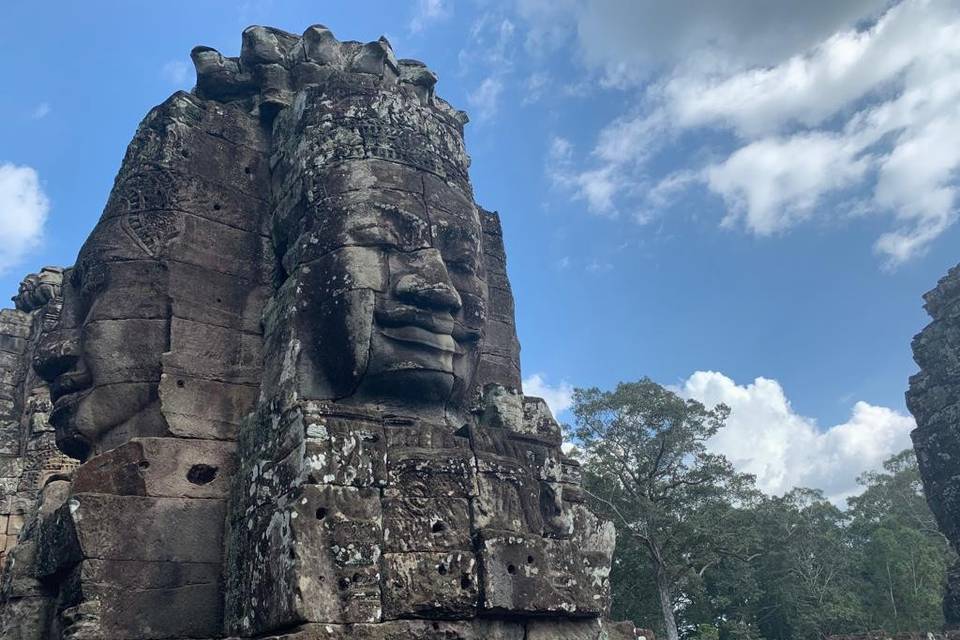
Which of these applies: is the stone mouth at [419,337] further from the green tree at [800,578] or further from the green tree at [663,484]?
the green tree at [800,578]

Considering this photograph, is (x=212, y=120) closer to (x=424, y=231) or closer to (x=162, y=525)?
(x=424, y=231)

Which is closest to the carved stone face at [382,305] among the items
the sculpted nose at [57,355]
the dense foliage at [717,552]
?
the sculpted nose at [57,355]

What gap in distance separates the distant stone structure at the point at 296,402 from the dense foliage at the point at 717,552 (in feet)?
66.4

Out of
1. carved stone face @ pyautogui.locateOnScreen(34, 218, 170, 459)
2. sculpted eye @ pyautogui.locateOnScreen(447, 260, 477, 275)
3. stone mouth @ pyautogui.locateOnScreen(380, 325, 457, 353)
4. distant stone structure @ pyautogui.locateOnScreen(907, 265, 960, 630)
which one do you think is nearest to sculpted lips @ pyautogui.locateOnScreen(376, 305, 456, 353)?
stone mouth @ pyautogui.locateOnScreen(380, 325, 457, 353)

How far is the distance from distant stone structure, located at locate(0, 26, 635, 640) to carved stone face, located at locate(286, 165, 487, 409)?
0.07 feet

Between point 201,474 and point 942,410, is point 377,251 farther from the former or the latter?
point 942,410

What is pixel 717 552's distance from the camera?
88.7ft

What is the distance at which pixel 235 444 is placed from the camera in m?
6.05

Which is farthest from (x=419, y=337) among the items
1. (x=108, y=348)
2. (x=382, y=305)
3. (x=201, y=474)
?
(x=108, y=348)

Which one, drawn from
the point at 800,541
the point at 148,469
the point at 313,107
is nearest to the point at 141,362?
the point at 148,469

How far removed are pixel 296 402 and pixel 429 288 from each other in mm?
1326

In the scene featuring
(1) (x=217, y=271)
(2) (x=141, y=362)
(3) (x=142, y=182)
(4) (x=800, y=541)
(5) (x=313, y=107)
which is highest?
(5) (x=313, y=107)

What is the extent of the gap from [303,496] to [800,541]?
111 feet

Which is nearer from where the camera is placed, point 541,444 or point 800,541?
point 541,444
